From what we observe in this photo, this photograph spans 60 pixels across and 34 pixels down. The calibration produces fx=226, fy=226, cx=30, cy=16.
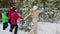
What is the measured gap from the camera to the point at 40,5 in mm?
15164

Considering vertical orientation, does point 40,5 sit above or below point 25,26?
above

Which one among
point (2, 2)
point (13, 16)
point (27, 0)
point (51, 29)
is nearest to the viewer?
point (13, 16)

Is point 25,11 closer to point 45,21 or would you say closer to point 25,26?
point 25,26

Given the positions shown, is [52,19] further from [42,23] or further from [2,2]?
[2,2]

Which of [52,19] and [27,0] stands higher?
[27,0]


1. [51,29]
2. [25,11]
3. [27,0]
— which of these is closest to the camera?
[51,29]

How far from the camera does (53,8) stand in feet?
51.2

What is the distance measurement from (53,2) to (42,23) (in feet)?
5.37

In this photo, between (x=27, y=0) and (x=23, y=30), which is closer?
(x=23, y=30)

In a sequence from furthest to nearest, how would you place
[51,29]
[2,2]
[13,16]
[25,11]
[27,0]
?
[2,2], [27,0], [25,11], [51,29], [13,16]

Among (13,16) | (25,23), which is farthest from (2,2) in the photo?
(13,16)

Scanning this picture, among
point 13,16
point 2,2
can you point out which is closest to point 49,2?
point 13,16

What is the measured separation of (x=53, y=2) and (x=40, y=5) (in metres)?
1.05

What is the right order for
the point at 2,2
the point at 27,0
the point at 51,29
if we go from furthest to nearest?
1. the point at 2,2
2. the point at 27,0
3. the point at 51,29
